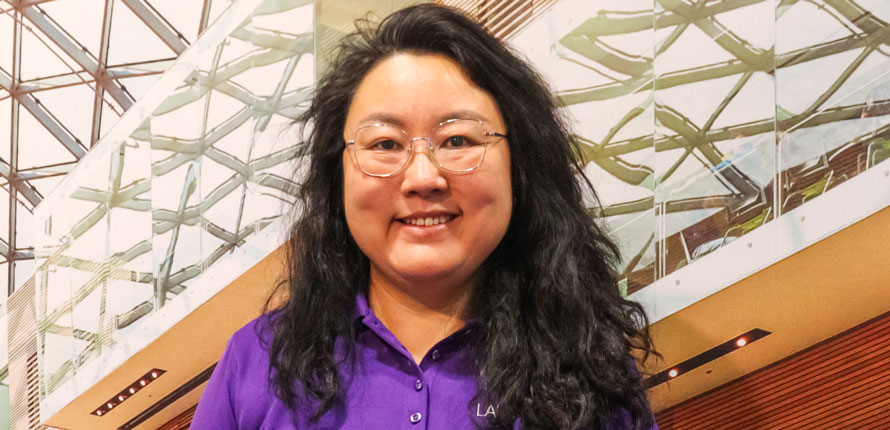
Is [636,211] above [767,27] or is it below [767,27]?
below

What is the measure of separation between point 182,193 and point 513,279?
154 inches

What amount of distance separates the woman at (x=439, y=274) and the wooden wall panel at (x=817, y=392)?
1.97 feet

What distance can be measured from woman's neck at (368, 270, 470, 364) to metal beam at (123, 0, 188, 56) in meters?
2.86

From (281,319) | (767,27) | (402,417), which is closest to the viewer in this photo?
(402,417)

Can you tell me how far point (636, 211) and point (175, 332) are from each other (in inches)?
133

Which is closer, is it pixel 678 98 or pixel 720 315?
pixel 720 315

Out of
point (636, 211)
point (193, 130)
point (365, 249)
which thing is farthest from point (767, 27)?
point (193, 130)

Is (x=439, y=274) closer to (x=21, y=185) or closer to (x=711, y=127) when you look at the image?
(x=711, y=127)

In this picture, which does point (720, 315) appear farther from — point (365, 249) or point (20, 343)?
point (20, 343)

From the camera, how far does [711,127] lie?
300 centimetres

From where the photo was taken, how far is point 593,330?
2.27m

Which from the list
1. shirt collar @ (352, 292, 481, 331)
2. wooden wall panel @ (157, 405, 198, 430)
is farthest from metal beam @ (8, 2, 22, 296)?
shirt collar @ (352, 292, 481, 331)

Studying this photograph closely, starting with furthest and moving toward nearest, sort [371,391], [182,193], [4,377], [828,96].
→ 1. [182,193]
2. [4,377]
3. [828,96]
4. [371,391]

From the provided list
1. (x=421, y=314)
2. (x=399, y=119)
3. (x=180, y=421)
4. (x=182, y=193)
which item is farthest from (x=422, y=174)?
(x=182, y=193)
